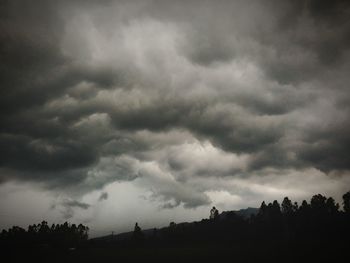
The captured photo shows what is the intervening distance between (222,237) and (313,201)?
5563 cm

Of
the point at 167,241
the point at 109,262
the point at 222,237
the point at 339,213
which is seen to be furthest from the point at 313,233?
the point at 109,262

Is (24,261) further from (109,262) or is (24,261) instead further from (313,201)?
(313,201)

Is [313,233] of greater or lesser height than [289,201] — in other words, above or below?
below

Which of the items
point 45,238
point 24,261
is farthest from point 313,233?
point 45,238

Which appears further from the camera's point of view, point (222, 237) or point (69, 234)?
point (69, 234)

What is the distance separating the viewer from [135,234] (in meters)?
185

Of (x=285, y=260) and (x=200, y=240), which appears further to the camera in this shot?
(x=200, y=240)

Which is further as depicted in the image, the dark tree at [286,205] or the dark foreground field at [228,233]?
the dark tree at [286,205]

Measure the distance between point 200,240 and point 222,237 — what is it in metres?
12.2

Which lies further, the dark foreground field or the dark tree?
the dark tree

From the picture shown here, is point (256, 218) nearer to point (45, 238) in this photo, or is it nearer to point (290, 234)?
point (290, 234)

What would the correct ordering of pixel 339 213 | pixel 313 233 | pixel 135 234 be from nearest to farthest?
pixel 313 233 < pixel 339 213 < pixel 135 234

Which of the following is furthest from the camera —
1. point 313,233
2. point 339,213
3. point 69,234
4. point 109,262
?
point 69,234

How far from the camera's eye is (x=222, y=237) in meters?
164
